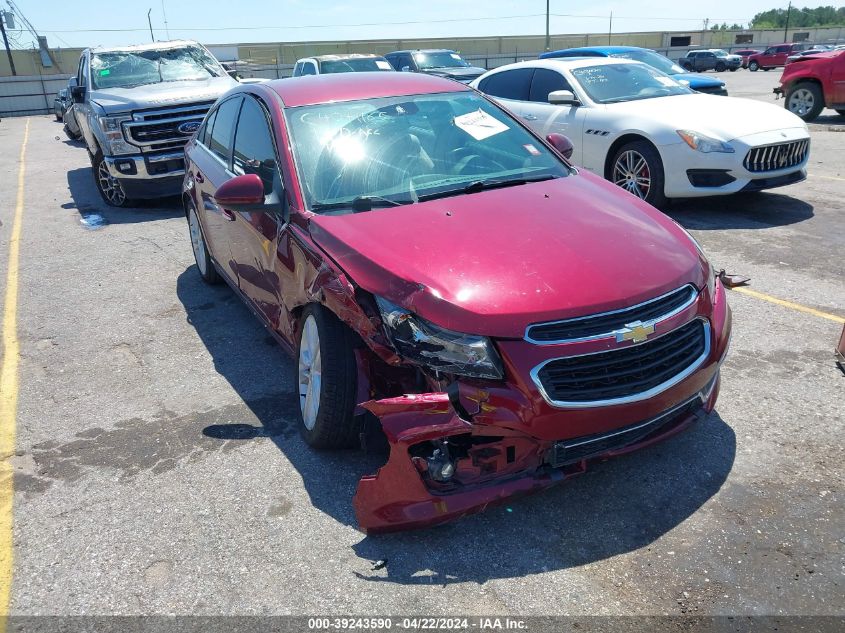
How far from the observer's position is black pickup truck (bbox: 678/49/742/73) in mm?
42544

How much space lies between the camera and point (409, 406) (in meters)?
2.72

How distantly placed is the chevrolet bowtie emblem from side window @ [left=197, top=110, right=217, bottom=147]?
13.4ft

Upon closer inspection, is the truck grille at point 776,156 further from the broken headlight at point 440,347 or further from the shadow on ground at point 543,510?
the broken headlight at point 440,347

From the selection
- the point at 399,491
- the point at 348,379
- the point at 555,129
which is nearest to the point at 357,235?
the point at 348,379

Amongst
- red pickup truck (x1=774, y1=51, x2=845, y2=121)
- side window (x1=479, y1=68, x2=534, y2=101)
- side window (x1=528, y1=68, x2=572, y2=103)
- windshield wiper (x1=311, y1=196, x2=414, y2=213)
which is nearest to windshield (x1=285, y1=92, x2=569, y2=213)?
windshield wiper (x1=311, y1=196, x2=414, y2=213)

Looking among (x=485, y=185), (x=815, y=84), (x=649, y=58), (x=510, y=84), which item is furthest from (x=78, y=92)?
(x=815, y=84)

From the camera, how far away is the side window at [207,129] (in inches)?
224

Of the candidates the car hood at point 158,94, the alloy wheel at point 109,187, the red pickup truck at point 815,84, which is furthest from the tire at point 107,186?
the red pickup truck at point 815,84

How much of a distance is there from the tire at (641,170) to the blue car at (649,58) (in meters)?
2.37

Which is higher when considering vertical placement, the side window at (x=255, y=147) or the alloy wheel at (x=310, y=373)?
the side window at (x=255, y=147)

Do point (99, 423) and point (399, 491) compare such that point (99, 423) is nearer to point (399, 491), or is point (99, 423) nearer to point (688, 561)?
point (399, 491)

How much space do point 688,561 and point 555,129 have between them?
6631 millimetres

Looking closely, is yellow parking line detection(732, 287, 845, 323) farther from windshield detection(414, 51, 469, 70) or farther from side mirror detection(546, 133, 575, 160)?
windshield detection(414, 51, 469, 70)

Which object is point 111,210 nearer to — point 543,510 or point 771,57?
point 543,510
